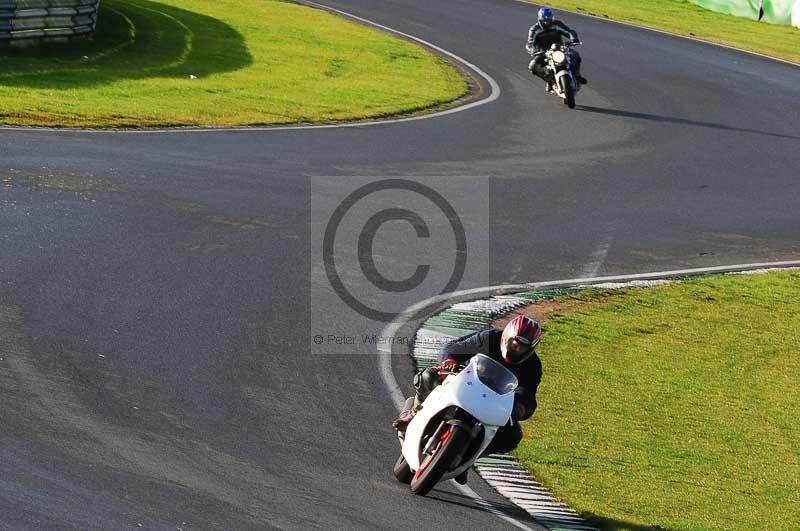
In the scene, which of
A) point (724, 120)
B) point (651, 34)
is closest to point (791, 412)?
point (724, 120)

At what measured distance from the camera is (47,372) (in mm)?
9188

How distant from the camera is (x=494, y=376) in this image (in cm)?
809

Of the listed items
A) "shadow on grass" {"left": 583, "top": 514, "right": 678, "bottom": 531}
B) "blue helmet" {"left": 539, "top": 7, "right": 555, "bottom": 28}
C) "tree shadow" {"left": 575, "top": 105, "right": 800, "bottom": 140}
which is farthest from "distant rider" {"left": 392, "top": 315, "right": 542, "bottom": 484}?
"blue helmet" {"left": 539, "top": 7, "right": 555, "bottom": 28}

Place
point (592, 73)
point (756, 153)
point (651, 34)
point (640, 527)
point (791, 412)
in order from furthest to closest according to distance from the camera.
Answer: point (651, 34), point (592, 73), point (756, 153), point (791, 412), point (640, 527)

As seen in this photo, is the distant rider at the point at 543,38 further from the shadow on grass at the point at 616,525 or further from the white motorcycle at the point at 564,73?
the shadow on grass at the point at 616,525

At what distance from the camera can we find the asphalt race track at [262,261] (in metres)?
7.65

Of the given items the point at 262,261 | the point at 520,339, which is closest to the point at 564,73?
the point at 262,261

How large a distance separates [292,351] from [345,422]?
1.63 metres

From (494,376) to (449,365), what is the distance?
1.57 feet

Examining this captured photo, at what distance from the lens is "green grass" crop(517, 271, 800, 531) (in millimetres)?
8930

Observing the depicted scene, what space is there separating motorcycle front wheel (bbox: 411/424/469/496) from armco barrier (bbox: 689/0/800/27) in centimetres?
3300

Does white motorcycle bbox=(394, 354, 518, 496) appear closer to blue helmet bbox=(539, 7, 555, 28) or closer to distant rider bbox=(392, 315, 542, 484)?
distant rider bbox=(392, 315, 542, 484)

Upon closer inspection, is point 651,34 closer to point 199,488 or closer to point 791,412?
point 791,412

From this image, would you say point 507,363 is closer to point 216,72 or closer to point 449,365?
point 449,365
